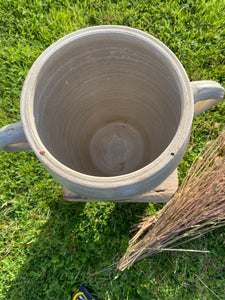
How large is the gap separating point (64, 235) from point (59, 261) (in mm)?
162

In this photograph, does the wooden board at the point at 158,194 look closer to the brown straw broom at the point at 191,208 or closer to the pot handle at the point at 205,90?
the brown straw broom at the point at 191,208

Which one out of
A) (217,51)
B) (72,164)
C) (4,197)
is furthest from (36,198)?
(217,51)

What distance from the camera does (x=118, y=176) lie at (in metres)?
0.89

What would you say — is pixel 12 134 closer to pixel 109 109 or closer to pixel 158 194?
pixel 109 109

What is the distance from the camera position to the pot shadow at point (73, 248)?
1.80 m

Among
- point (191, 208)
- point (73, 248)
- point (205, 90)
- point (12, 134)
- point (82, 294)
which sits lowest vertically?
point (82, 294)

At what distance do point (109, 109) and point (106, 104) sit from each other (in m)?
0.05

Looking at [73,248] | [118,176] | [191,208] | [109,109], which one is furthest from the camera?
[73,248]

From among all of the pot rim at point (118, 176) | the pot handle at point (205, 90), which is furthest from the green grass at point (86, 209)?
the pot rim at point (118, 176)

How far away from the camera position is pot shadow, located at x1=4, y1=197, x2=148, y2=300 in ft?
5.90

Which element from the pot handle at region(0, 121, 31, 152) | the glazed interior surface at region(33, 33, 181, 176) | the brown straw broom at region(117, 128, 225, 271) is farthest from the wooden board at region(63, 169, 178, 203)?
the pot handle at region(0, 121, 31, 152)

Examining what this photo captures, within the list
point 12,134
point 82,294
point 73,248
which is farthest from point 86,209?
point 12,134

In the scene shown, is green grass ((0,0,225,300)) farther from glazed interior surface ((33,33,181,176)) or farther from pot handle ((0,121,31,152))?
pot handle ((0,121,31,152))

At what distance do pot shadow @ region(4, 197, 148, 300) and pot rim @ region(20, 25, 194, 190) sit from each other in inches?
39.3
